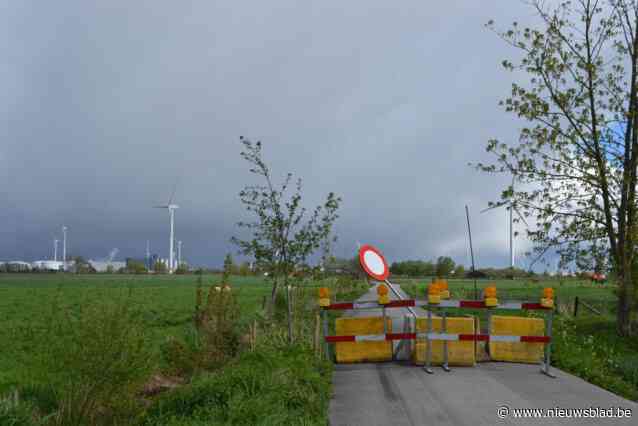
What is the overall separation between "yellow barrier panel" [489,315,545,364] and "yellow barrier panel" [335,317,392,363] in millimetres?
1993

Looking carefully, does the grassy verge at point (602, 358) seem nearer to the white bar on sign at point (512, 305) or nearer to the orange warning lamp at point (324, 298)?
the white bar on sign at point (512, 305)

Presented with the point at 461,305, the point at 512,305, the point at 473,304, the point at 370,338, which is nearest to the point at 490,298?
the point at 473,304

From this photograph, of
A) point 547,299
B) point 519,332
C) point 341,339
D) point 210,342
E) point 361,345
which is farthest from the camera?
point 210,342

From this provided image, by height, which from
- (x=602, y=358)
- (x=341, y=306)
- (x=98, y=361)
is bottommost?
(x=602, y=358)

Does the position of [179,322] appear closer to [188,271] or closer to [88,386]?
[88,386]

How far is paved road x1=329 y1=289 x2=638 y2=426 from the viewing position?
24.9ft

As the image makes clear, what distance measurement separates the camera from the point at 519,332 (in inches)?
478

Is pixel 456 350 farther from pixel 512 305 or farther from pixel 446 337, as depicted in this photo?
pixel 512 305

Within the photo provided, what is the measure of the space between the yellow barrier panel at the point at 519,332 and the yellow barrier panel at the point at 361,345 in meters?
1.99

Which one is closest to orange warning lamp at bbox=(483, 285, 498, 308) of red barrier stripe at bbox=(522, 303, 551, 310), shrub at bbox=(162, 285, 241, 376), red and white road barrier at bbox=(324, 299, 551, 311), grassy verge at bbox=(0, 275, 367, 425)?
red and white road barrier at bbox=(324, 299, 551, 311)

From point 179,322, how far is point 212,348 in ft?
42.8

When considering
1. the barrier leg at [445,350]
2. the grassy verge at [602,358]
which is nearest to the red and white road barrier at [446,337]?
the barrier leg at [445,350]

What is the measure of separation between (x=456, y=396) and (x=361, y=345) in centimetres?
371

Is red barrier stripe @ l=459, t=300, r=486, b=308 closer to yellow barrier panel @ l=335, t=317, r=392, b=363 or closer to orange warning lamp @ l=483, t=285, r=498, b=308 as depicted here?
orange warning lamp @ l=483, t=285, r=498, b=308
